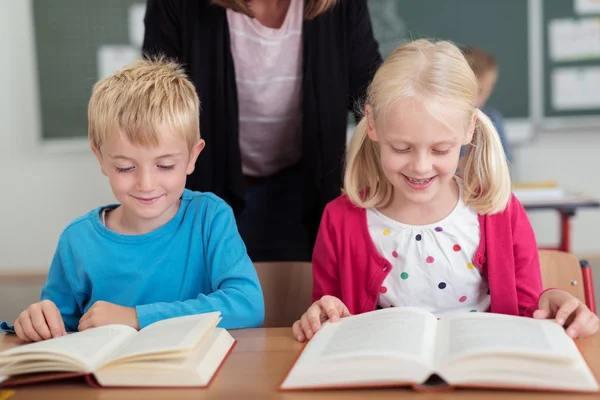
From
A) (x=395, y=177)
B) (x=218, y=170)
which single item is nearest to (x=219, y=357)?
(x=395, y=177)

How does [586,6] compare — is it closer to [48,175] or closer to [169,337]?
[48,175]

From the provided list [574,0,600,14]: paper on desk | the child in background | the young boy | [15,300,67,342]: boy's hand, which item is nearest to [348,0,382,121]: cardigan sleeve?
the young boy

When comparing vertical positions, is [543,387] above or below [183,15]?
below

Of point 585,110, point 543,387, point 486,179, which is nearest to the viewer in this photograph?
point 543,387

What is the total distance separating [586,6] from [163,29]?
2.69m

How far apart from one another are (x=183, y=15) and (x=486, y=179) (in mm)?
836

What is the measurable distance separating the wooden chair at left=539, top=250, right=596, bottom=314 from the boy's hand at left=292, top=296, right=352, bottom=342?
1.75ft

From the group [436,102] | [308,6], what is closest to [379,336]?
[436,102]

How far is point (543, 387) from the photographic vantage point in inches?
35.2

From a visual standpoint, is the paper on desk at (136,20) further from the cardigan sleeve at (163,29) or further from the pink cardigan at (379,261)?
the pink cardigan at (379,261)

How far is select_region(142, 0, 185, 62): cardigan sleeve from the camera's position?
1758 mm

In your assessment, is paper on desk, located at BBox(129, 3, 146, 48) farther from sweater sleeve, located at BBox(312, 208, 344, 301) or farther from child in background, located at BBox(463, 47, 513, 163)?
sweater sleeve, located at BBox(312, 208, 344, 301)

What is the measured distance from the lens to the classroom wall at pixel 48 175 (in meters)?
3.76

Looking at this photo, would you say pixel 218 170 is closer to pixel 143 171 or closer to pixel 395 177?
pixel 143 171
